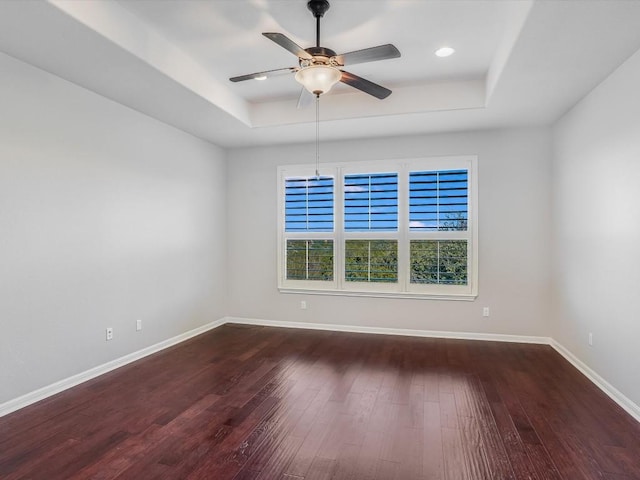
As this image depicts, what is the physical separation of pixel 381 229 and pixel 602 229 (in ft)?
8.05

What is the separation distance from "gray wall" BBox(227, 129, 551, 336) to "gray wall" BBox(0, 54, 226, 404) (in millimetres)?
1518

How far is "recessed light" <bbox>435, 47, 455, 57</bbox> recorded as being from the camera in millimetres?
3291

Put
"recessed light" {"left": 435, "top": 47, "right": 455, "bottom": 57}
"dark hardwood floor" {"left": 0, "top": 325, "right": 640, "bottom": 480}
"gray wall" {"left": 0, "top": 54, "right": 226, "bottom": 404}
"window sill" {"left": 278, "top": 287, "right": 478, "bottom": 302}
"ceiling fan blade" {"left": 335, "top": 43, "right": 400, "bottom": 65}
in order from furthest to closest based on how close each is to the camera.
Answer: "window sill" {"left": 278, "top": 287, "right": 478, "bottom": 302}
"recessed light" {"left": 435, "top": 47, "right": 455, "bottom": 57}
"gray wall" {"left": 0, "top": 54, "right": 226, "bottom": 404}
"ceiling fan blade" {"left": 335, "top": 43, "right": 400, "bottom": 65}
"dark hardwood floor" {"left": 0, "top": 325, "right": 640, "bottom": 480}

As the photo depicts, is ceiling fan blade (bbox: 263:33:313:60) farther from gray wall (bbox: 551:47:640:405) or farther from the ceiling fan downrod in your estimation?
gray wall (bbox: 551:47:640:405)

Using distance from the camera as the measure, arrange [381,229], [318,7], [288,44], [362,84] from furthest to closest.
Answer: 1. [381,229]
2. [362,84]
3. [318,7]
4. [288,44]

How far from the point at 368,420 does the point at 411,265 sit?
105 inches

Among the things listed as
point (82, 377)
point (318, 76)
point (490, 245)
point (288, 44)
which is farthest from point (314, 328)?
point (288, 44)

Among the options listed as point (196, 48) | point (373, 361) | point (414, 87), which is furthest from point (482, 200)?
point (196, 48)

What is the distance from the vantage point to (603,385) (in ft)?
10.6

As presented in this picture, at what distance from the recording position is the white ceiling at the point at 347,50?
8.07 feet

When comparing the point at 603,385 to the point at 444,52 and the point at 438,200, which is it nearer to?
the point at 438,200

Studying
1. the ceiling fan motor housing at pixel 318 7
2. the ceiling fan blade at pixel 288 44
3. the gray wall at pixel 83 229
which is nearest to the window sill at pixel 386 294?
the gray wall at pixel 83 229

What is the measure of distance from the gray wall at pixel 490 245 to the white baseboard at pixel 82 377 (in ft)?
5.01

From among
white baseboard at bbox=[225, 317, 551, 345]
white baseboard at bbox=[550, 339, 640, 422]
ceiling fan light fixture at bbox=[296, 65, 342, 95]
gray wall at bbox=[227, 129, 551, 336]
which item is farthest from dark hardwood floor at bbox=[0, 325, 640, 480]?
ceiling fan light fixture at bbox=[296, 65, 342, 95]
